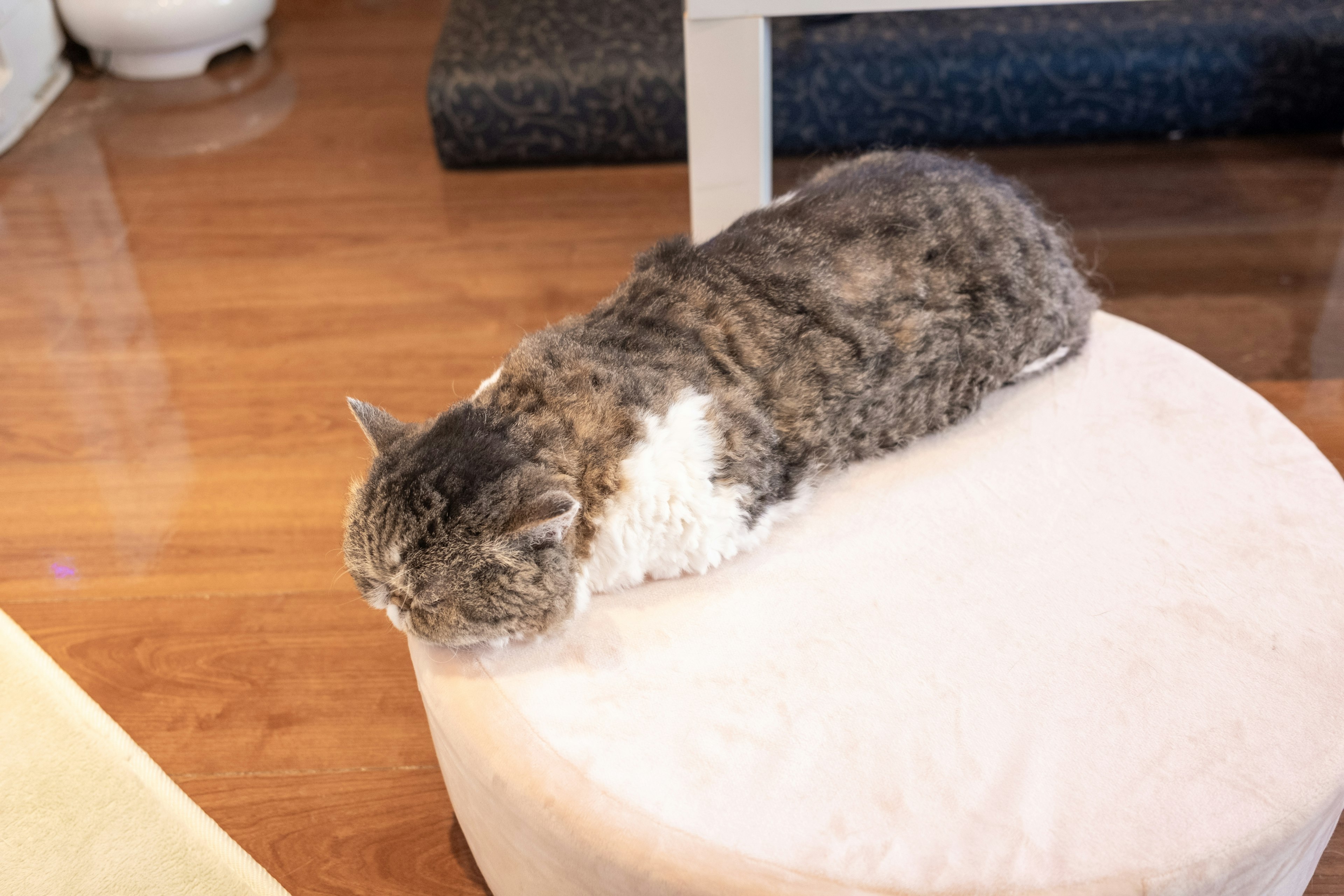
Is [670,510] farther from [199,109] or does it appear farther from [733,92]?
[199,109]

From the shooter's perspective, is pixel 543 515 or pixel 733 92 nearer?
pixel 543 515

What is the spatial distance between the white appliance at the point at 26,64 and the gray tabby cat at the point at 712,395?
93.3 inches

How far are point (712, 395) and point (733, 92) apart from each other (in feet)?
2.07

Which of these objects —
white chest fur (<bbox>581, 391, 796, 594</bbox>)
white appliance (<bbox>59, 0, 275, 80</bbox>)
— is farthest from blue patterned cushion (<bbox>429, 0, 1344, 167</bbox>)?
white chest fur (<bbox>581, 391, 796, 594</bbox>)

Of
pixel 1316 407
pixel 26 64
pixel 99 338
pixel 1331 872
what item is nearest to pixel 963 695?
pixel 1331 872

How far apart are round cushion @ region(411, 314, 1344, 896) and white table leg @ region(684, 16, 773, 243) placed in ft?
1.94

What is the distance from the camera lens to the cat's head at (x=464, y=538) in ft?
3.33

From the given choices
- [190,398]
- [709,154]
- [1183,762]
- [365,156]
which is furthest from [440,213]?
[1183,762]

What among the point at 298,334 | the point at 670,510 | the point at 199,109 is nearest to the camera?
the point at 670,510

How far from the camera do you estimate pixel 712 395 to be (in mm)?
1174

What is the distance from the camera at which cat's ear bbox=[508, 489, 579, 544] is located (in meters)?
0.99

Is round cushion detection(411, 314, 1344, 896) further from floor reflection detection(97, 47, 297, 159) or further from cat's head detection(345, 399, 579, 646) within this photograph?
floor reflection detection(97, 47, 297, 159)

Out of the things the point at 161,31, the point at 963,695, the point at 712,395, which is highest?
the point at 161,31

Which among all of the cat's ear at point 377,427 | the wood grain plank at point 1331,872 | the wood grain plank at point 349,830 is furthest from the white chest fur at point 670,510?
the wood grain plank at point 1331,872
